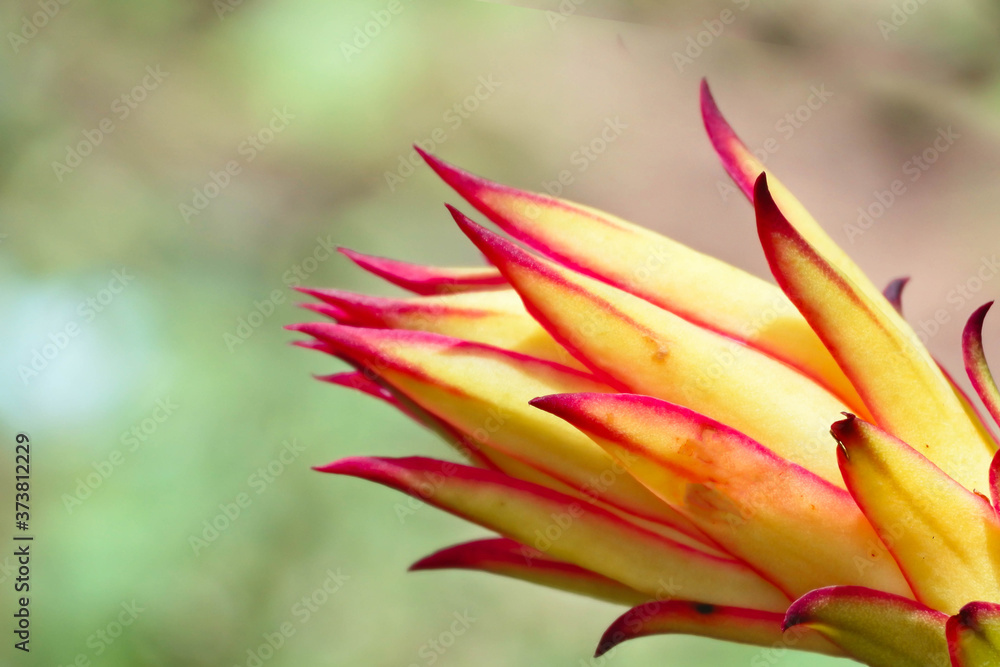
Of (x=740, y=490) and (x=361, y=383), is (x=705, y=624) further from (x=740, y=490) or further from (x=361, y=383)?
(x=361, y=383)

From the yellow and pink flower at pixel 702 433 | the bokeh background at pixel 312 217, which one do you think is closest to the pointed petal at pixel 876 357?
the yellow and pink flower at pixel 702 433

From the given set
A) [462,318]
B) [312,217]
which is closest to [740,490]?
[462,318]

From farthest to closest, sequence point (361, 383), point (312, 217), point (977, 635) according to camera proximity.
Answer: point (312, 217)
point (361, 383)
point (977, 635)

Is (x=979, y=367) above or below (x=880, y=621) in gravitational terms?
above

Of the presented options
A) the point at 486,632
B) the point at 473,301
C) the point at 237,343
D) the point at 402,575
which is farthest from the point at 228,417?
the point at 473,301

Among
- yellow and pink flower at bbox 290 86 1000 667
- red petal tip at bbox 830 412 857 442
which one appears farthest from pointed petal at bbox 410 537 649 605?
red petal tip at bbox 830 412 857 442
